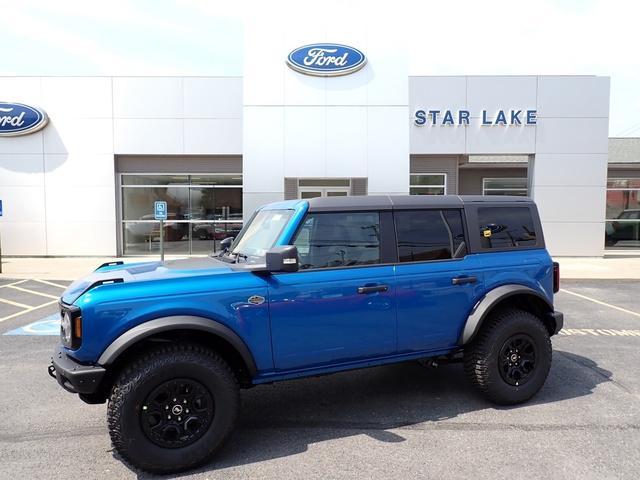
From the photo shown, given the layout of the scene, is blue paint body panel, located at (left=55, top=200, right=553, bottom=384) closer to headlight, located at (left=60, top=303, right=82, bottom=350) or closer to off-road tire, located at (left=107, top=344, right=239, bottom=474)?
headlight, located at (left=60, top=303, right=82, bottom=350)

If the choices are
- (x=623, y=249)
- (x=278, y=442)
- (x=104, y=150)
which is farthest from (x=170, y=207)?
(x=623, y=249)

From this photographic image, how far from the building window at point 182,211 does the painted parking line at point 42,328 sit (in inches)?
387

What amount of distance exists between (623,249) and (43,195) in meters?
22.4

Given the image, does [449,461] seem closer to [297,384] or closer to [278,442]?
[278,442]

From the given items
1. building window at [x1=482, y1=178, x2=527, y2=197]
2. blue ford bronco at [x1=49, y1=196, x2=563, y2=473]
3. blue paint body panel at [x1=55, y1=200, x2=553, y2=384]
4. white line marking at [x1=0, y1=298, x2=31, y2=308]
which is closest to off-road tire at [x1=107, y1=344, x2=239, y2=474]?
blue ford bronco at [x1=49, y1=196, x2=563, y2=473]

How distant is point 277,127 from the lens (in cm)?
1358

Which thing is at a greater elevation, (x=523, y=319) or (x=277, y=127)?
(x=277, y=127)

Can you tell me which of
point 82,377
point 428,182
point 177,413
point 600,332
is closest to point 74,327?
point 82,377

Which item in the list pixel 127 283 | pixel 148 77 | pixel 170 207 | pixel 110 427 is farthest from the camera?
pixel 170 207

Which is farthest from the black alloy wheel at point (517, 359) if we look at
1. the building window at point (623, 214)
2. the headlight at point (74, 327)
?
the building window at point (623, 214)

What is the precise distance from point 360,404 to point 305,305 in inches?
53.5

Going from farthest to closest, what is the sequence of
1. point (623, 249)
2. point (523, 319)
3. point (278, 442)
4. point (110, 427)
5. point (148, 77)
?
point (623, 249)
point (148, 77)
point (523, 319)
point (278, 442)
point (110, 427)

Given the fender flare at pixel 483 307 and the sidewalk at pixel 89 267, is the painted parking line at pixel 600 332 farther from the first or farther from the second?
the sidewalk at pixel 89 267

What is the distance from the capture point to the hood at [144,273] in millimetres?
3323
